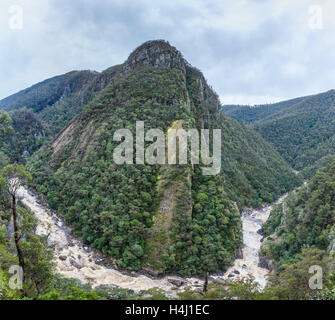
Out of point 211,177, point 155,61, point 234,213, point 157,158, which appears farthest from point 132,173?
point 155,61

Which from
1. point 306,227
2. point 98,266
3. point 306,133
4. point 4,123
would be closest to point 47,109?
point 98,266

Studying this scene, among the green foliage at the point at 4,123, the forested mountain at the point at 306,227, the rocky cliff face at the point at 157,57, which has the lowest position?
the forested mountain at the point at 306,227

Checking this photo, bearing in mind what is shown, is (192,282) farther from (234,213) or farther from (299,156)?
(299,156)

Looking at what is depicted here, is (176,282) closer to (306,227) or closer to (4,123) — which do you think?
(306,227)

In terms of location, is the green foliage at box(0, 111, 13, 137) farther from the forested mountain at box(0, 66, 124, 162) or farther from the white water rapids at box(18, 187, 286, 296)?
the forested mountain at box(0, 66, 124, 162)

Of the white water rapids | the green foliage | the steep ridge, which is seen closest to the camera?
the green foliage

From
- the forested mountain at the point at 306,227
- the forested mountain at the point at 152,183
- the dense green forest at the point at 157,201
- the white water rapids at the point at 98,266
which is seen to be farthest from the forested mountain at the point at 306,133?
the white water rapids at the point at 98,266

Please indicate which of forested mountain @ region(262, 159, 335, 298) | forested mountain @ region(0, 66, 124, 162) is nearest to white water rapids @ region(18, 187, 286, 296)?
forested mountain @ region(262, 159, 335, 298)

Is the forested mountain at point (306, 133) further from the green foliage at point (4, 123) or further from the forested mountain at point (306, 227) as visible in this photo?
the green foliage at point (4, 123)
